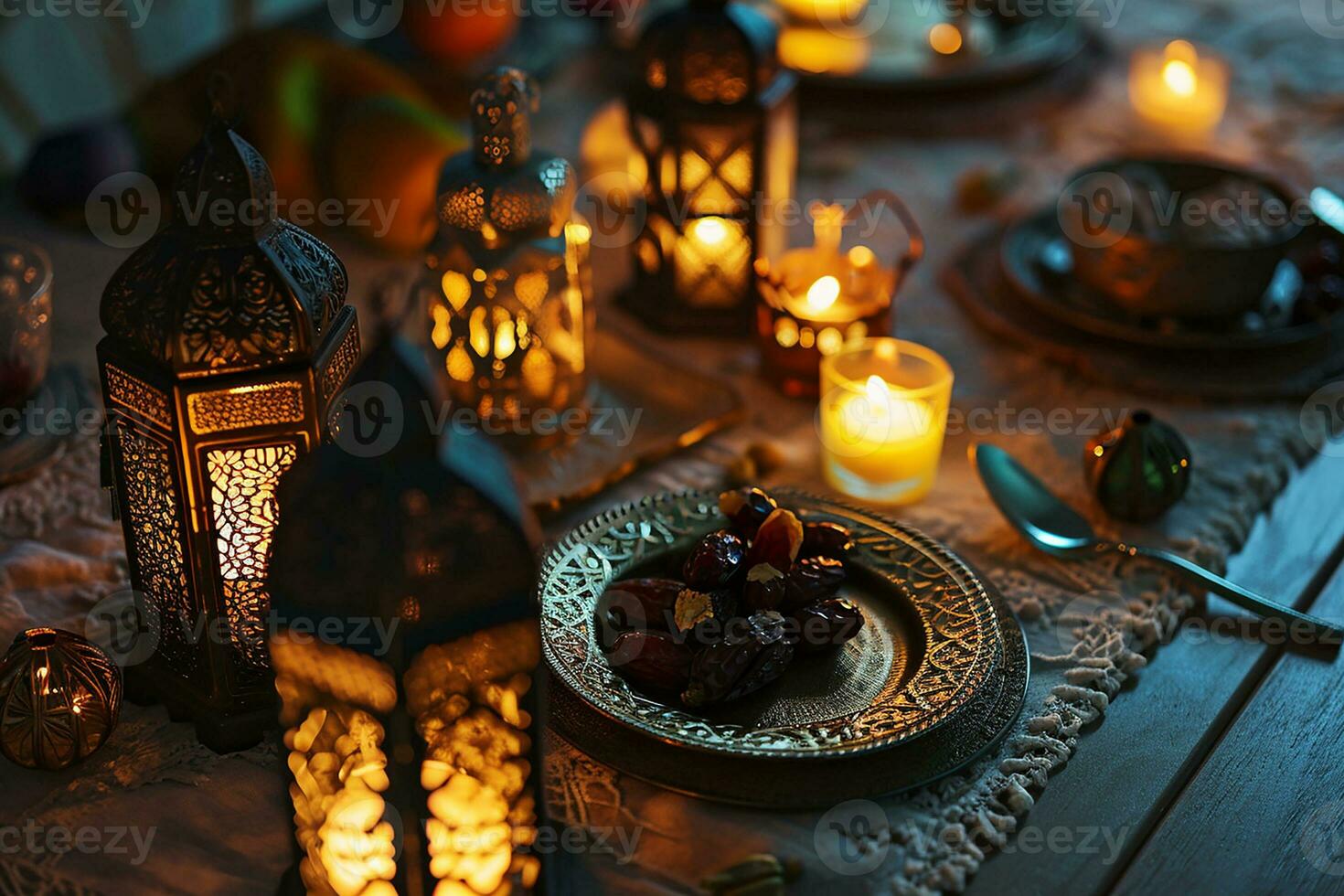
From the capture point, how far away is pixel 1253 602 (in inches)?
40.5

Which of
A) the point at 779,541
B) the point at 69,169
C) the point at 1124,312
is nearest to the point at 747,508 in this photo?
the point at 779,541

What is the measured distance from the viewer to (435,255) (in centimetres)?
119

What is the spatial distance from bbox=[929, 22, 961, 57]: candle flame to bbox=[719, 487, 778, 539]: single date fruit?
1.05 m

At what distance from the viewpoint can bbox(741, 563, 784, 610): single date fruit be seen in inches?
36.3

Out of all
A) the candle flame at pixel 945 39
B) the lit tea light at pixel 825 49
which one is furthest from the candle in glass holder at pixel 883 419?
the candle flame at pixel 945 39

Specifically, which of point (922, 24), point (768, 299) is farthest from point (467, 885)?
point (922, 24)

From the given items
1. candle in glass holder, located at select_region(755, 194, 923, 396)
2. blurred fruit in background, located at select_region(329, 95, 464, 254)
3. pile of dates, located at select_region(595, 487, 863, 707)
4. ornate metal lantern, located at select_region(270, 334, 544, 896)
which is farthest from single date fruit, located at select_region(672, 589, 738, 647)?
blurred fruit in background, located at select_region(329, 95, 464, 254)

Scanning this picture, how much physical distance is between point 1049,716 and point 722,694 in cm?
22

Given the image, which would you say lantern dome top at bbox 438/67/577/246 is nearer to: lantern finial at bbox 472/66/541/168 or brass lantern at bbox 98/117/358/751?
lantern finial at bbox 472/66/541/168

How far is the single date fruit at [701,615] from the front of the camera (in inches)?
35.6

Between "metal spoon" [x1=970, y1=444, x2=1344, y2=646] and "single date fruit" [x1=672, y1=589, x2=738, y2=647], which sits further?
"metal spoon" [x1=970, y1=444, x2=1344, y2=646]

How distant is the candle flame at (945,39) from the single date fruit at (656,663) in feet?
3.89

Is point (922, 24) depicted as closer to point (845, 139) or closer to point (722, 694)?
point (845, 139)

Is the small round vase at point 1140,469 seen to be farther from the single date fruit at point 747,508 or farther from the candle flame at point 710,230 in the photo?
the candle flame at point 710,230
